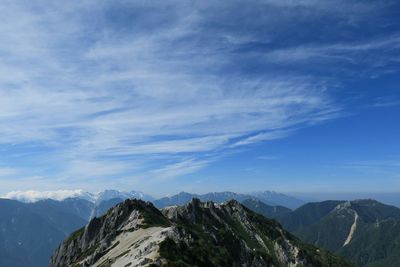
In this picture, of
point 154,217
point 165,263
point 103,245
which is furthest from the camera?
point 154,217

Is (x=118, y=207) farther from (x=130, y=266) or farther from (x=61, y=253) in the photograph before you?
(x=130, y=266)

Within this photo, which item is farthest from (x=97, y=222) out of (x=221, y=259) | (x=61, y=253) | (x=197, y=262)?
(x=197, y=262)

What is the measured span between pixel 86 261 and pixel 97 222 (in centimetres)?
4078

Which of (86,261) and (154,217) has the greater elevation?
(154,217)

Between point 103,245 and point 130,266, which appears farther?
point 103,245

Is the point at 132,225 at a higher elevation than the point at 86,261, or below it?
higher

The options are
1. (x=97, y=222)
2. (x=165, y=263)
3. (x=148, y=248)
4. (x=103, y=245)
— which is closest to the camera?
→ (x=165, y=263)

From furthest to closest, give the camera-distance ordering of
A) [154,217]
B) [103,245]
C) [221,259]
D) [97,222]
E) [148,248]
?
1. [97,222]
2. [154,217]
3. [103,245]
4. [221,259]
5. [148,248]

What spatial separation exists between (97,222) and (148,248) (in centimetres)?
8081

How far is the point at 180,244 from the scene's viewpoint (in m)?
127

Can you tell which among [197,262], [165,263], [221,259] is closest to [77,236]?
[221,259]

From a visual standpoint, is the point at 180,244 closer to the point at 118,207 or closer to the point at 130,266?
the point at 130,266

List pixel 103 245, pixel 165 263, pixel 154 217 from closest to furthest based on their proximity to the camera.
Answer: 1. pixel 165 263
2. pixel 103 245
3. pixel 154 217

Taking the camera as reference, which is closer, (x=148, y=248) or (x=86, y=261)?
(x=148, y=248)
